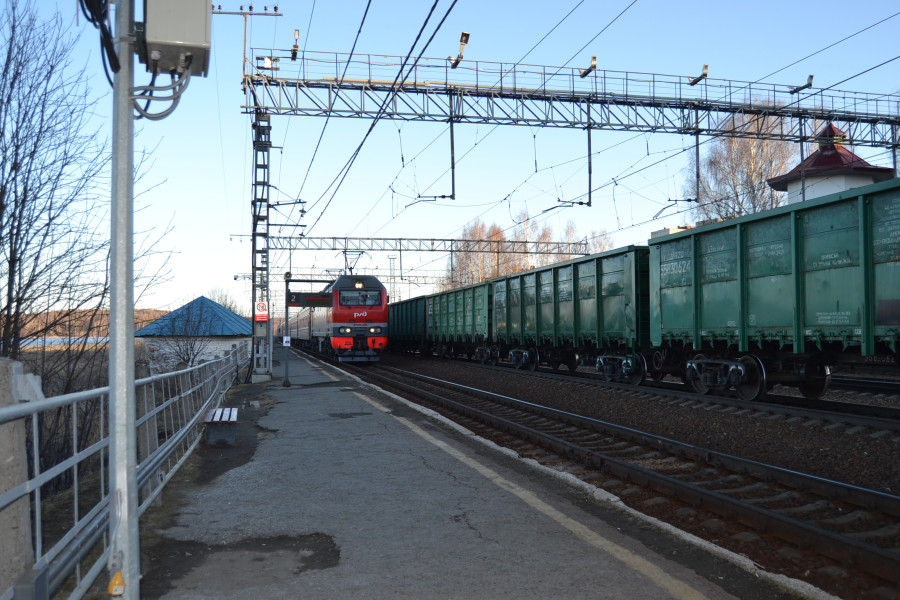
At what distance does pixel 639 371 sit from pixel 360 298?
17.0 m

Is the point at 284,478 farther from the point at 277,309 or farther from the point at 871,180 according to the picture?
the point at 277,309

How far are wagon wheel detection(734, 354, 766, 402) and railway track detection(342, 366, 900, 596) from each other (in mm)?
3489

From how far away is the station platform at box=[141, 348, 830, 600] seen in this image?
3.77 meters

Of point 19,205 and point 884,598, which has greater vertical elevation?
point 19,205

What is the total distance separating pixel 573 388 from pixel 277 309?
7399 cm

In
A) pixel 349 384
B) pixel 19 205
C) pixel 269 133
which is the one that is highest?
pixel 269 133

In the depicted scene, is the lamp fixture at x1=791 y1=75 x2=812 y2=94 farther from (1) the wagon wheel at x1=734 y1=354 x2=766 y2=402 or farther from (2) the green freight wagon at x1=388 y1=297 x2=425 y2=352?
(2) the green freight wagon at x1=388 y1=297 x2=425 y2=352

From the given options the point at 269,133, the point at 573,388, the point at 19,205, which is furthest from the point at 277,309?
the point at 19,205

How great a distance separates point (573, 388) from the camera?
15227 mm

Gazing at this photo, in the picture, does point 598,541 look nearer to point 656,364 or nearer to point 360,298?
point 656,364

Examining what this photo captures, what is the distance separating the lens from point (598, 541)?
14.8 feet

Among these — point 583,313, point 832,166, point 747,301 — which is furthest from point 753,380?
point 832,166

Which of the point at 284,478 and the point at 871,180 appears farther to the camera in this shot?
the point at 871,180

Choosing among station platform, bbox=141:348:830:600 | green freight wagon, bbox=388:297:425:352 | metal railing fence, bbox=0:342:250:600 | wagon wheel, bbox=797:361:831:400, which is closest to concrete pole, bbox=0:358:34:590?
metal railing fence, bbox=0:342:250:600
